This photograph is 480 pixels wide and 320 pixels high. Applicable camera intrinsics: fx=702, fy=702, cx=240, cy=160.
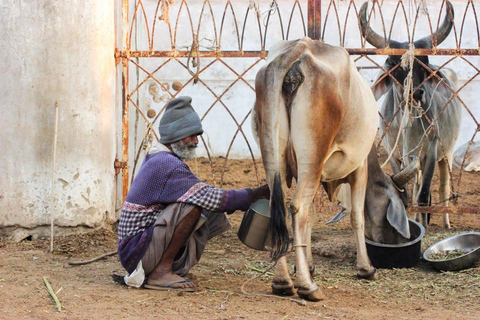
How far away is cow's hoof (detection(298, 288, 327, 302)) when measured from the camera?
420 cm

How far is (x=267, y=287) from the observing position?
15.3 ft

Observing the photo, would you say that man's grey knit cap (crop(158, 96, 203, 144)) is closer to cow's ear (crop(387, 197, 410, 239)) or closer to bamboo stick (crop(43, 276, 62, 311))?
bamboo stick (crop(43, 276, 62, 311))

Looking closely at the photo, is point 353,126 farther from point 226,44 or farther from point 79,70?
point 226,44

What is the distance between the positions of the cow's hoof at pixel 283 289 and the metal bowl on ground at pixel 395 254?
3.84 ft

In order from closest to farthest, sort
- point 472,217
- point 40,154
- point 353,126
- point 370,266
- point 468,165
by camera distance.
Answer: point 353,126, point 370,266, point 40,154, point 472,217, point 468,165

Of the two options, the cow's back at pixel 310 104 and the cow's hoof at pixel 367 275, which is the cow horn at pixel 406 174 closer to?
the cow's hoof at pixel 367 275

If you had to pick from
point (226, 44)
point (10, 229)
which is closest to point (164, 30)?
point (226, 44)

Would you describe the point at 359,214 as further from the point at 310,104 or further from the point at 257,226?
the point at 310,104

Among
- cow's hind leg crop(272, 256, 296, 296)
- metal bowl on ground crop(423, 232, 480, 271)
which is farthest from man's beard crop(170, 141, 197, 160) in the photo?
metal bowl on ground crop(423, 232, 480, 271)

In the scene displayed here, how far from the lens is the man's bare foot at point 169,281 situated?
14.5 ft

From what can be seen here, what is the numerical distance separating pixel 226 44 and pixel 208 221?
22.2ft

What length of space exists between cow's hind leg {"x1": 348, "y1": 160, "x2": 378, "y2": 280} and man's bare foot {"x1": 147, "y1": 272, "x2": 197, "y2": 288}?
1.32 metres

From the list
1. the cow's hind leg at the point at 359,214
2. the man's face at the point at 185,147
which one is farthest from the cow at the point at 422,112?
the man's face at the point at 185,147

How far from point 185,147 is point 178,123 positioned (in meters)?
0.17
